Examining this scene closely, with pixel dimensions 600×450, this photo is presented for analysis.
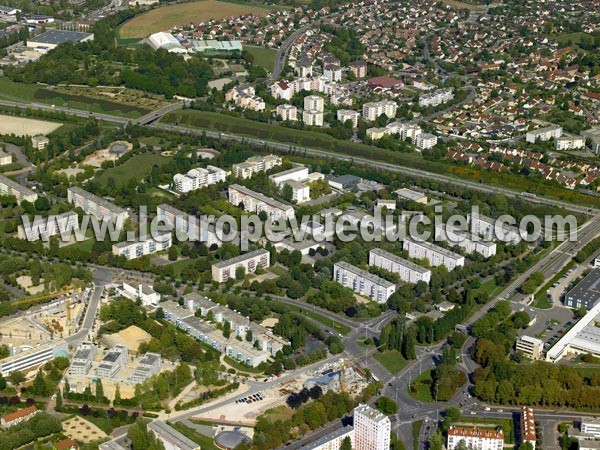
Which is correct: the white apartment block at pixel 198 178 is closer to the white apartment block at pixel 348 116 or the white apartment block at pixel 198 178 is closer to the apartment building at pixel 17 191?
the apartment building at pixel 17 191

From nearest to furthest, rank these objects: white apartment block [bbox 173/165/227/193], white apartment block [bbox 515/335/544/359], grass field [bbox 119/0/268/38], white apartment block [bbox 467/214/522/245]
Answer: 1. white apartment block [bbox 515/335/544/359]
2. white apartment block [bbox 467/214/522/245]
3. white apartment block [bbox 173/165/227/193]
4. grass field [bbox 119/0/268/38]

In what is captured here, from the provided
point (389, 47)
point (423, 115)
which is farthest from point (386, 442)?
point (389, 47)

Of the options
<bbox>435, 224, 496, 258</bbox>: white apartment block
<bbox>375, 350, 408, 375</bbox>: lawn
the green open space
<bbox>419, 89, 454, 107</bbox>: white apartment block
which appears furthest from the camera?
<bbox>419, 89, 454, 107</bbox>: white apartment block

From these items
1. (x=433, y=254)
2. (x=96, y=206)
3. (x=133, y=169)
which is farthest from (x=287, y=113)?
(x=433, y=254)

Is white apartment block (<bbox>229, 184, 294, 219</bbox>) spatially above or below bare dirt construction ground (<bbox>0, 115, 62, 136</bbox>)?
above

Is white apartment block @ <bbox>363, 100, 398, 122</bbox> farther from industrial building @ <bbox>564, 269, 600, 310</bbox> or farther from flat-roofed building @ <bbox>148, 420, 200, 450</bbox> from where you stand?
flat-roofed building @ <bbox>148, 420, 200, 450</bbox>

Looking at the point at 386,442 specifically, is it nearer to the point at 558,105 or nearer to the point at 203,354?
the point at 203,354

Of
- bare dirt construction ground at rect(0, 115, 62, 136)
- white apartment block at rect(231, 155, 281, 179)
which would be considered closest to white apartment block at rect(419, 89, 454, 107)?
white apartment block at rect(231, 155, 281, 179)
